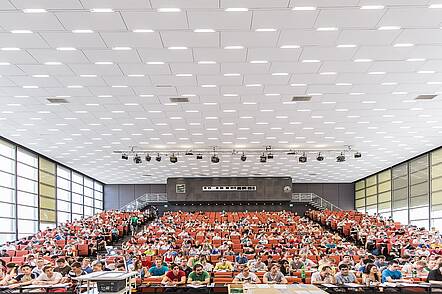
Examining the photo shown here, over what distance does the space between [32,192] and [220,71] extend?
18143 mm

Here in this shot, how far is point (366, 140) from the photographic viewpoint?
889 inches

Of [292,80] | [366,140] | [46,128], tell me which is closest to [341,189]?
[366,140]

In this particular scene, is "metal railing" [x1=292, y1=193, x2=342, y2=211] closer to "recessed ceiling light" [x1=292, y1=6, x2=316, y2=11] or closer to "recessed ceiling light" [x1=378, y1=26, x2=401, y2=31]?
"recessed ceiling light" [x1=378, y1=26, x2=401, y2=31]

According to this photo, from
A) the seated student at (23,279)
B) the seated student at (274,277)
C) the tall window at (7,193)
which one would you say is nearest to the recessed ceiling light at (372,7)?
the seated student at (274,277)

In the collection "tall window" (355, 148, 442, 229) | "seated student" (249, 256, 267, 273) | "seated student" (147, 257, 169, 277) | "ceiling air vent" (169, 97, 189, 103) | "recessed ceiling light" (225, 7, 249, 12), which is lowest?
"seated student" (249, 256, 267, 273)

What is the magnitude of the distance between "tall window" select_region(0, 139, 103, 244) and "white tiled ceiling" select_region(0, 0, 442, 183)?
2222 mm

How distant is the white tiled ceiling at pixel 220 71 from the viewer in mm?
8703

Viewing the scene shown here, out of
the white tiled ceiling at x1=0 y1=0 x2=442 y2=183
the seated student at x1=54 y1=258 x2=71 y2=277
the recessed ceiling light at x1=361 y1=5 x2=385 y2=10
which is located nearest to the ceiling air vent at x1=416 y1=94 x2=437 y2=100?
the white tiled ceiling at x1=0 y1=0 x2=442 y2=183

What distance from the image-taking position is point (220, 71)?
12.0 m

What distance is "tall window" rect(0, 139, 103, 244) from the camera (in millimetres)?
23422

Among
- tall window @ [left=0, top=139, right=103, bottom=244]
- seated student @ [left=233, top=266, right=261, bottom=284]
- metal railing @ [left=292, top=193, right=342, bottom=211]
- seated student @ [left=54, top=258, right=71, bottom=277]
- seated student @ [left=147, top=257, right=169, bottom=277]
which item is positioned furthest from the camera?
metal railing @ [left=292, top=193, right=342, bottom=211]

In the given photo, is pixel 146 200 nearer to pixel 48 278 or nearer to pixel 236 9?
pixel 48 278

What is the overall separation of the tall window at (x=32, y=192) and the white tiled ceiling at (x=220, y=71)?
222 cm

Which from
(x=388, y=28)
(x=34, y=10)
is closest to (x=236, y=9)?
(x=388, y=28)
